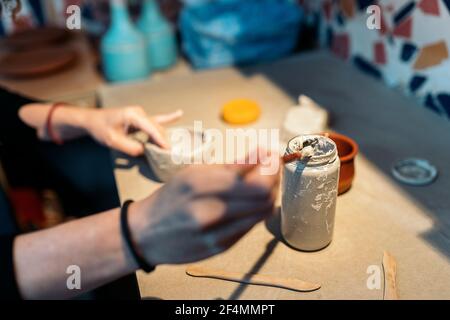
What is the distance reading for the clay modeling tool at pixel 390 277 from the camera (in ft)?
2.09

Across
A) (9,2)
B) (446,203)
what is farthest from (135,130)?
(9,2)

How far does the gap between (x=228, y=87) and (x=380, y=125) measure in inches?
18.5

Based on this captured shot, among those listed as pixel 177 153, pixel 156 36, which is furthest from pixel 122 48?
pixel 177 153

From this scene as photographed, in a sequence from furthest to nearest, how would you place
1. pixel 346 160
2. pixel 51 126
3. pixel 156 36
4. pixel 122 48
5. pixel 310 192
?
pixel 156 36 → pixel 122 48 → pixel 51 126 → pixel 346 160 → pixel 310 192

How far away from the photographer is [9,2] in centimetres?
162

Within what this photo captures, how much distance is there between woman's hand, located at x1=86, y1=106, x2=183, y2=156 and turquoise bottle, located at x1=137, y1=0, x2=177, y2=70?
489mm

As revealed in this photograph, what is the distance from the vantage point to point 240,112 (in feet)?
3.61

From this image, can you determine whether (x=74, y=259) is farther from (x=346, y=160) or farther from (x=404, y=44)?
(x=404, y=44)

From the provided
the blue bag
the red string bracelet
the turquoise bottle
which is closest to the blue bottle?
the turquoise bottle

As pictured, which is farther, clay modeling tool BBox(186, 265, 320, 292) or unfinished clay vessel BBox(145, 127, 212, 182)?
unfinished clay vessel BBox(145, 127, 212, 182)

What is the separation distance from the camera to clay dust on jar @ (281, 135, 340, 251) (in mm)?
650

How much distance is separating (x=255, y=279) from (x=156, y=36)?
1.01 metres

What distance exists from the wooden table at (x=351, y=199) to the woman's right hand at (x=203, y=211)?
137 millimetres

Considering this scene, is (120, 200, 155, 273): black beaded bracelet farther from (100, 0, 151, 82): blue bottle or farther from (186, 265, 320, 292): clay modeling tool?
(100, 0, 151, 82): blue bottle
